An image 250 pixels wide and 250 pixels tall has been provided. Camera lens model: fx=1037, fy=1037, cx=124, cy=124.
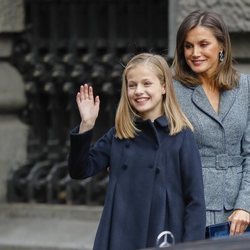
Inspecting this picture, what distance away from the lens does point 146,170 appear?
380 cm

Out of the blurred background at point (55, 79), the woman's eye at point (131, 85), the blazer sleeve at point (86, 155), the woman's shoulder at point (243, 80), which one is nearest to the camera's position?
the blazer sleeve at point (86, 155)

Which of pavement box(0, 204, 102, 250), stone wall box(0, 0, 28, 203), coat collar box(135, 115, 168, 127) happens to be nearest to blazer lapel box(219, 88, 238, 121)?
coat collar box(135, 115, 168, 127)

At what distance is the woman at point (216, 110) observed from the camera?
12.9 ft

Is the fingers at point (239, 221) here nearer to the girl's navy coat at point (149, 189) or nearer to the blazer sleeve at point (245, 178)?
the blazer sleeve at point (245, 178)

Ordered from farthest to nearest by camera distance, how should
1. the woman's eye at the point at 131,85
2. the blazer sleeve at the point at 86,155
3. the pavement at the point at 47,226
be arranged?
1. the pavement at the point at 47,226
2. the woman's eye at the point at 131,85
3. the blazer sleeve at the point at 86,155

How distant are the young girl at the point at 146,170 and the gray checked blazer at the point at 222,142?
0.10 meters

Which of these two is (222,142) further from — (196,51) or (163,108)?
(196,51)

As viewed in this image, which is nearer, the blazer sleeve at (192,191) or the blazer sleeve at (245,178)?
the blazer sleeve at (192,191)

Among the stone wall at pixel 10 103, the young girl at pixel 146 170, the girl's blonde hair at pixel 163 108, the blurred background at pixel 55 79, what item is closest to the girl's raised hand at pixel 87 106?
the young girl at pixel 146 170

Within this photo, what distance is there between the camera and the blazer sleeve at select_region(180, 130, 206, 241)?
379cm

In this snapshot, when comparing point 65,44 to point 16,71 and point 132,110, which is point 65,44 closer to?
point 16,71

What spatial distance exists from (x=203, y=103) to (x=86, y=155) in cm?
50

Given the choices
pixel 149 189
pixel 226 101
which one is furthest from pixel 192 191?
pixel 226 101

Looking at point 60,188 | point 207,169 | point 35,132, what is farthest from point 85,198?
point 207,169
